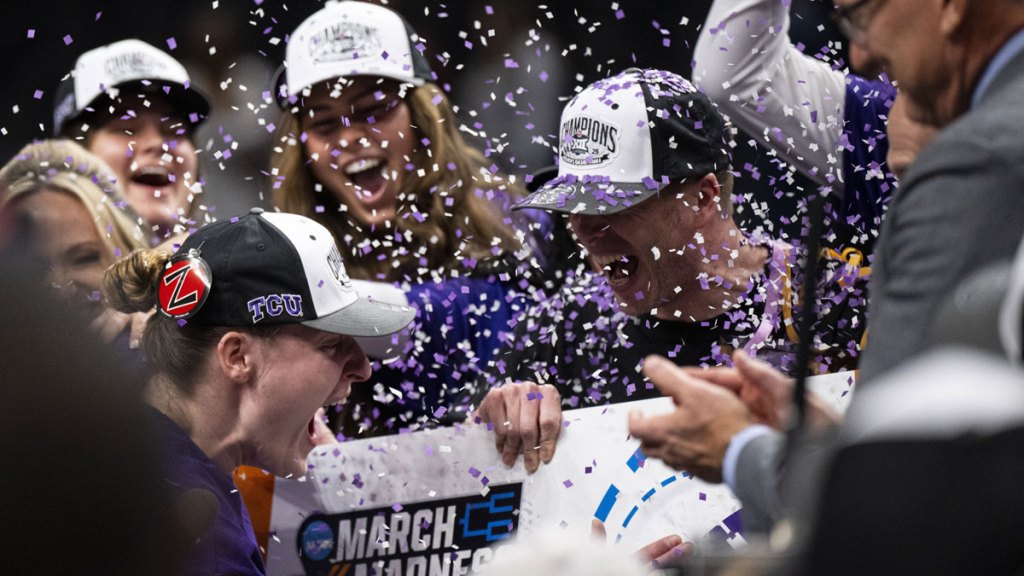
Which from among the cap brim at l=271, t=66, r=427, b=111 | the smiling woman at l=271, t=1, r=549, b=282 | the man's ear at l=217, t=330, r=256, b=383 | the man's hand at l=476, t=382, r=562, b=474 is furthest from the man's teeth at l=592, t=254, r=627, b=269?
the cap brim at l=271, t=66, r=427, b=111

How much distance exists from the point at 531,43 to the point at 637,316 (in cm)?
291

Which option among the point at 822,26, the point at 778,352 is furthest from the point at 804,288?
the point at 822,26

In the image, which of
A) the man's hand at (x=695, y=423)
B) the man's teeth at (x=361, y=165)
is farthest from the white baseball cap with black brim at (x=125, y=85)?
the man's hand at (x=695, y=423)

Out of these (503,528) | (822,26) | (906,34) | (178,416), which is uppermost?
(906,34)

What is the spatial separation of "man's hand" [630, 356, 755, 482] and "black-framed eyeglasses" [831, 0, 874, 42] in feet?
1.75

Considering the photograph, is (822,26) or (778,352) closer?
(778,352)

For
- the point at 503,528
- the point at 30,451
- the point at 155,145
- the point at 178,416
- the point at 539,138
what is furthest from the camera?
the point at 539,138

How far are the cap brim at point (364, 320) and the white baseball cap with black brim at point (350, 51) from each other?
4.06ft

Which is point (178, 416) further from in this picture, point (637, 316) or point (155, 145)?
point (155, 145)

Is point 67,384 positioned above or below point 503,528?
above

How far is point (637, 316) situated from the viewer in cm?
375

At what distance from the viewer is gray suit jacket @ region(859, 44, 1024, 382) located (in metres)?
1.47

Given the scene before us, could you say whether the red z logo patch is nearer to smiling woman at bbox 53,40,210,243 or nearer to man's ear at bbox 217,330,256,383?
man's ear at bbox 217,330,256,383

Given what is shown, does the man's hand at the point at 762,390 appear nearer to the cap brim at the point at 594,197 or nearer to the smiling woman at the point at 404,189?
the cap brim at the point at 594,197
